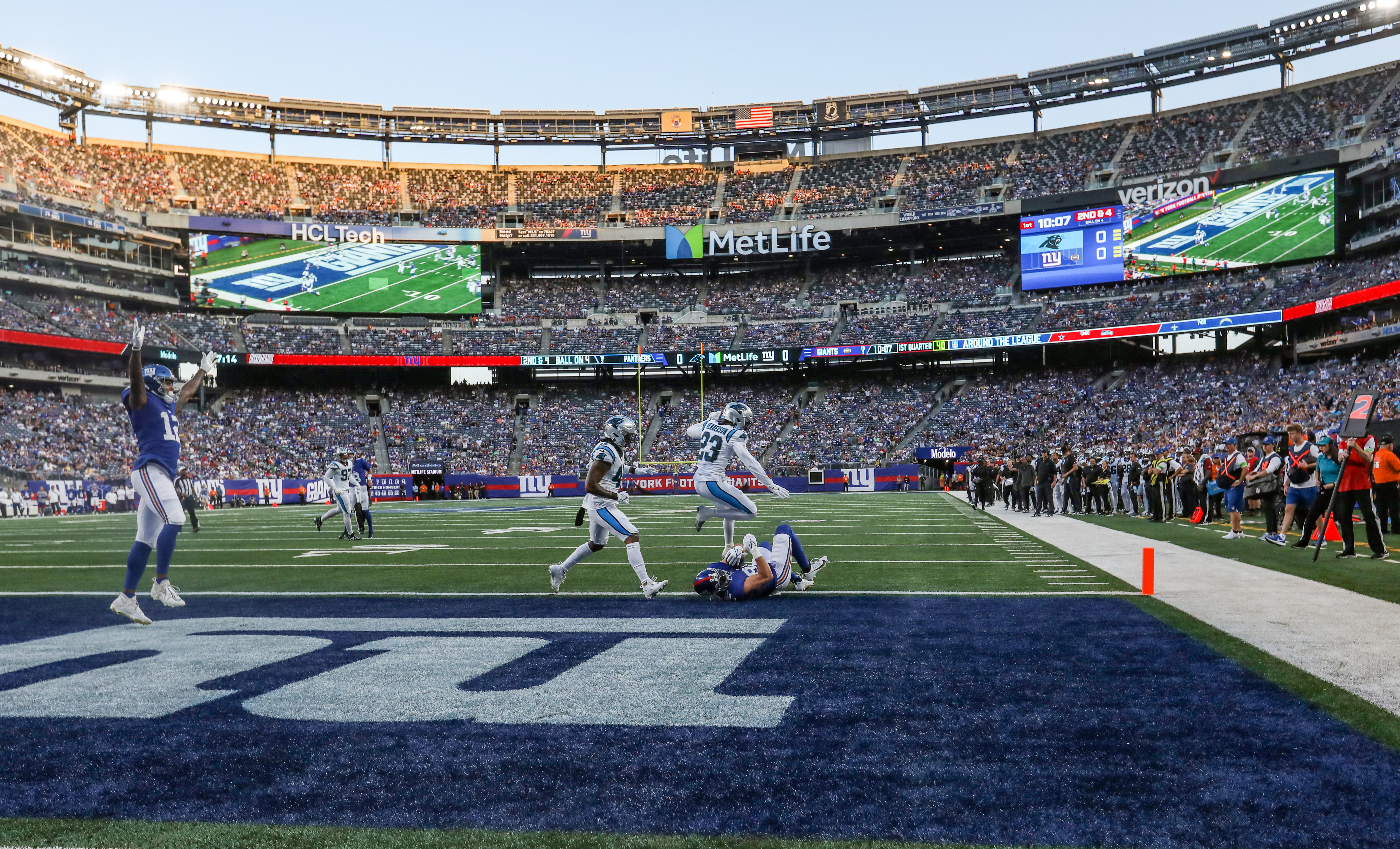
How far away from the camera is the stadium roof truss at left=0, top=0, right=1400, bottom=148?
46656 mm

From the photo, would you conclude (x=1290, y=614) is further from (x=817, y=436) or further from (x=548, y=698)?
(x=817, y=436)

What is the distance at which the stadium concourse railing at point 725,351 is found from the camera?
4203cm

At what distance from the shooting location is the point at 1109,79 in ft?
168

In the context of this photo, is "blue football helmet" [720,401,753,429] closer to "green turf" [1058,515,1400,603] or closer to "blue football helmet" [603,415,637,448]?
"blue football helmet" [603,415,637,448]

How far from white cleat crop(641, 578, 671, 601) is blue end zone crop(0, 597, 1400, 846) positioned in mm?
2954

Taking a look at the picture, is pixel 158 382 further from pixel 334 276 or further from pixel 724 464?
pixel 334 276

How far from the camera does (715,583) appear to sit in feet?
26.8

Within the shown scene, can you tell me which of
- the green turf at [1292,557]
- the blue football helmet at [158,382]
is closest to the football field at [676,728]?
the blue football helmet at [158,382]

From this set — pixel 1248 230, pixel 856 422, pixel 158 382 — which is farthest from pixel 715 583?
pixel 1248 230

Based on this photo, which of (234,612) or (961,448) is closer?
(234,612)

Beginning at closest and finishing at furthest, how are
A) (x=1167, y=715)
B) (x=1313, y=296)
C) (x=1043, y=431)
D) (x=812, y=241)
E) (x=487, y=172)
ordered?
(x=1167, y=715) → (x=1313, y=296) → (x=1043, y=431) → (x=812, y=241) → (x=487, y=172)

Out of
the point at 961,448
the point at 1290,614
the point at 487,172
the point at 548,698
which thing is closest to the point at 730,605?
the point at 548,698

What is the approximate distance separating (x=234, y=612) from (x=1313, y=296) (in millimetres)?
46036

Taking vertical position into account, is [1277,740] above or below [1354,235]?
below
